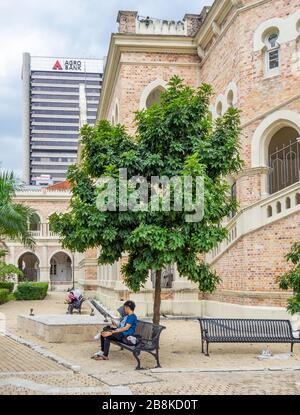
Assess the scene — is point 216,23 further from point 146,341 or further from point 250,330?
point 146,341

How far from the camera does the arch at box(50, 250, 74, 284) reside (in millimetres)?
61094

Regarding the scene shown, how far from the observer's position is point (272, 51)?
55.7ft

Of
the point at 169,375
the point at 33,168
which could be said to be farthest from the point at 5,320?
the point at 33,168

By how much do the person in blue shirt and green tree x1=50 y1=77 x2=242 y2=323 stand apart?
0.88 m

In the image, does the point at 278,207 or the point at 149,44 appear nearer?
the point at 278,207

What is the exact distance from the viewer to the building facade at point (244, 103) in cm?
1564

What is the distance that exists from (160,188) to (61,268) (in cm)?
5136

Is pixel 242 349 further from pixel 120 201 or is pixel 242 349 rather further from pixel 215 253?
pixel 215 253

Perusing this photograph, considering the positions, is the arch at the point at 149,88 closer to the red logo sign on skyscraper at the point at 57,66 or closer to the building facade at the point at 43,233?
the building facade at the point at 43,233

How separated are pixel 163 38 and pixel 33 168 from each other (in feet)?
327

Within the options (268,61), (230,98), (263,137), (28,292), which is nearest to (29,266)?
(28,292)

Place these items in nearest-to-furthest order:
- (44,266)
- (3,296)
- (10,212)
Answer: (10,212) < (3,296) < (44,266)

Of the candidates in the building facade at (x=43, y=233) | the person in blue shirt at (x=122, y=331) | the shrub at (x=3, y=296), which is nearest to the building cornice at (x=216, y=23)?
the person in blue shirt at (x=122, y=331)

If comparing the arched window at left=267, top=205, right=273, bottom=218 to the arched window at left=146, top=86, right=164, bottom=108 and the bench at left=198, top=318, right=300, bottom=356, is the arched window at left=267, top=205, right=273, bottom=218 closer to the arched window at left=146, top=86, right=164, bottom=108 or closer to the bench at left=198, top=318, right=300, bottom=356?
the bench at left=198, top=318, right=300, bottom=356
